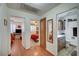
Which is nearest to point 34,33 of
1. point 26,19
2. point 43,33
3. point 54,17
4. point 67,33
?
point 43,33

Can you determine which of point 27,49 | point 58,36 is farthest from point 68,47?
point 27,49

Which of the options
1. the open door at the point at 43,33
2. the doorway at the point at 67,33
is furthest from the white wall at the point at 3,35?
the doorway at the point at 67,33

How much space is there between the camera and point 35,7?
1838 mm

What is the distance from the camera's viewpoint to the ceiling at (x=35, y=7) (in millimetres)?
1792

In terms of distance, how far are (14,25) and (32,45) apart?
488 millimetres

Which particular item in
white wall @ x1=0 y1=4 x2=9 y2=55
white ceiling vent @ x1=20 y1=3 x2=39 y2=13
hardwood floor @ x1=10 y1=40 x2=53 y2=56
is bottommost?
hardwood floor @ x1=10 y1=40 x2=53 y2=56

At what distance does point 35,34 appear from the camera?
1.88 meters

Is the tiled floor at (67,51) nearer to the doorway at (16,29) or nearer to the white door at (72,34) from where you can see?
the white door at (72,34)

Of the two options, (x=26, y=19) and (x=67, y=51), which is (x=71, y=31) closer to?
(x=67, y=51)

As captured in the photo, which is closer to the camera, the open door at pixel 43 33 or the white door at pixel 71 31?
the white door at pixel 71 31

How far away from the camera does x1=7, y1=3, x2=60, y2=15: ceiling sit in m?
1.79

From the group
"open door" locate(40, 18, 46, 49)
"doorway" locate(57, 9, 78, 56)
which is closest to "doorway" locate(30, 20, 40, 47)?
"open door" locate(40, 18, 46, 49)

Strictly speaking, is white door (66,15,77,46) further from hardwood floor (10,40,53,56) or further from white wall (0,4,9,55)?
white wall (0,4,9,55)

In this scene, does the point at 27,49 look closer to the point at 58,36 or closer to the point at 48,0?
the point at 58,36
